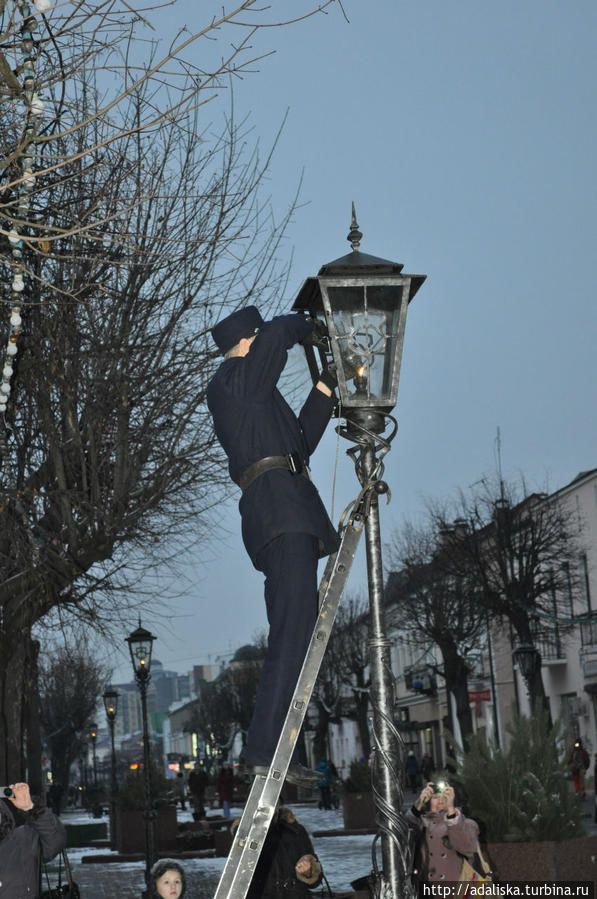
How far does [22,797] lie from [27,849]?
22.6 inches

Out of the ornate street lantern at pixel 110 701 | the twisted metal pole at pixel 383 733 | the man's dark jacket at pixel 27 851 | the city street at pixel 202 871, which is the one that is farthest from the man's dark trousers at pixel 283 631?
the ornate street lantern at pixel 110 701

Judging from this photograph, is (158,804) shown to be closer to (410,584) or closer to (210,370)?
(210,370)

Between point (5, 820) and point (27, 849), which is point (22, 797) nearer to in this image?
point (27, 849)

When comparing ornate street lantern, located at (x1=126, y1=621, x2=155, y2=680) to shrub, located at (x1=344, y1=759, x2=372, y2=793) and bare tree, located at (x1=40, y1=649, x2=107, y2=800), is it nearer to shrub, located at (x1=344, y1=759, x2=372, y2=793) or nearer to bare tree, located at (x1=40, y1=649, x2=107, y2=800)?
shrub, located at (x1=344, y1=759, x2=372, y2=793)

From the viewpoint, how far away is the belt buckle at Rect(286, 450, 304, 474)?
504 cm

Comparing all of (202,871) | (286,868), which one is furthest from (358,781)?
(286,868)

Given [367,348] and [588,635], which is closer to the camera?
[367,348]

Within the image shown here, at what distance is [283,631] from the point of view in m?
4.75

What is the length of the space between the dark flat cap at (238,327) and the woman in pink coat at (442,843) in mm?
3953

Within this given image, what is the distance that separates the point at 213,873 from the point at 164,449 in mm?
7746

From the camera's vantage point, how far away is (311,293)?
551 cm

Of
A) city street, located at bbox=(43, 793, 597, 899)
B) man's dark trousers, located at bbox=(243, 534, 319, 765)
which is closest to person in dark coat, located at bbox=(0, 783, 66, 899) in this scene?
man's dark trousers, located at bbox=(243, 534, 319, 765)

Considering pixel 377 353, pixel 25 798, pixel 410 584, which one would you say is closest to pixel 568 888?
pixel 25 798

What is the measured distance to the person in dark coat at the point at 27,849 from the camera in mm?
7992
